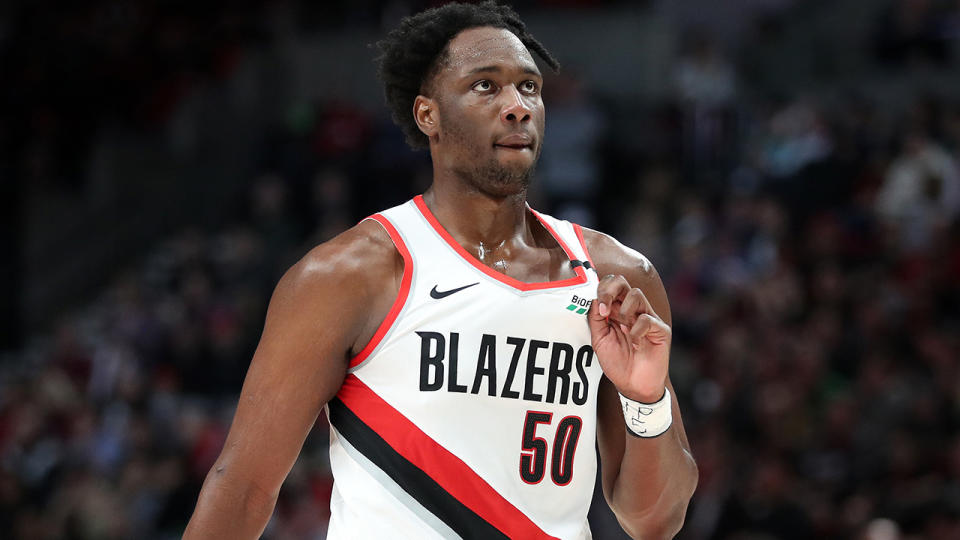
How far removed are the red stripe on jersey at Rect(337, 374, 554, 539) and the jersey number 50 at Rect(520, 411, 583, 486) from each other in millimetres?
103

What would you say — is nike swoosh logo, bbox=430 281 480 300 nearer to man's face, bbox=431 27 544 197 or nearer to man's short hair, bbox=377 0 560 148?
man's face, bbox=431 27 544 197

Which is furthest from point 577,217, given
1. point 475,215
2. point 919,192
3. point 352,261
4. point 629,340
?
point 352,261

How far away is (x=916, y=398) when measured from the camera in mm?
8719

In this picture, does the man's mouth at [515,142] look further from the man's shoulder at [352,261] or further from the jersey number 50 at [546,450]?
the jersey number 50 at [546,450]

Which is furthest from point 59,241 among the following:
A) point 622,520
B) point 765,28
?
point 622,520

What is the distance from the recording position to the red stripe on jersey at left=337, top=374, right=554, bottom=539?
3.25 m

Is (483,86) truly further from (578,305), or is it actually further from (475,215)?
(578,305)

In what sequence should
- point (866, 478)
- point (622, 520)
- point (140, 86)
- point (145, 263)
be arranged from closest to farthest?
point (622, 520) → point (866, 478) → point (145, 263) → point (140, 86)

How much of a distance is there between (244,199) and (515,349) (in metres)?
11.3

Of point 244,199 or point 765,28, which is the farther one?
point 765,28

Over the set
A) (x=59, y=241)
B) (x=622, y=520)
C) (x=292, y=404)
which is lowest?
(x=59, y=241)

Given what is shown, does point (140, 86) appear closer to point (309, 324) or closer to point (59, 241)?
point (59, 241)

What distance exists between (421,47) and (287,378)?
1.01 m

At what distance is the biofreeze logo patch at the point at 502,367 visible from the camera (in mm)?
3242
